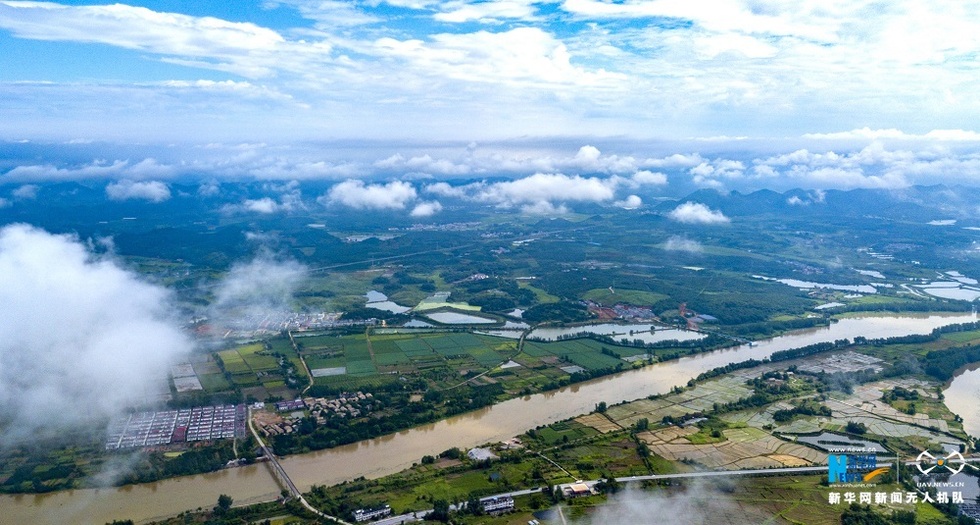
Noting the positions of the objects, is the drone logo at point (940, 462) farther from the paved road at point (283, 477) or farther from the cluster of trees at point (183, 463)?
the cluster of trees at point (183, 463)

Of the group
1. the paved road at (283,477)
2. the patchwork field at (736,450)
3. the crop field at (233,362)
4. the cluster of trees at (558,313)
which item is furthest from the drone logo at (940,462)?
the crop field at (233,362)

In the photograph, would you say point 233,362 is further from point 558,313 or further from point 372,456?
point 558,313

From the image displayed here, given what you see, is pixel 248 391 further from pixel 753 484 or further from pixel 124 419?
pixel 753 484

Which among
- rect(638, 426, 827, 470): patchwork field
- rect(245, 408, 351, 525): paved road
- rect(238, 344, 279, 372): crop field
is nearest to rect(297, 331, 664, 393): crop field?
rect(238, 344, 279, 372): crop field

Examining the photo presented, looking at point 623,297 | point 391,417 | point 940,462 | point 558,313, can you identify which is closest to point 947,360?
point 940,462

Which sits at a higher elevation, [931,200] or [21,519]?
[931,200]

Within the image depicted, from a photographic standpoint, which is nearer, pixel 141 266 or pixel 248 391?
pixel 248 391

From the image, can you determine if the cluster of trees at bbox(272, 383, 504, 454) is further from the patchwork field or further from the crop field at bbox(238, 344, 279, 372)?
the patchwork field

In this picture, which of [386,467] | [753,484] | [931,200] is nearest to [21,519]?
[386,467]
